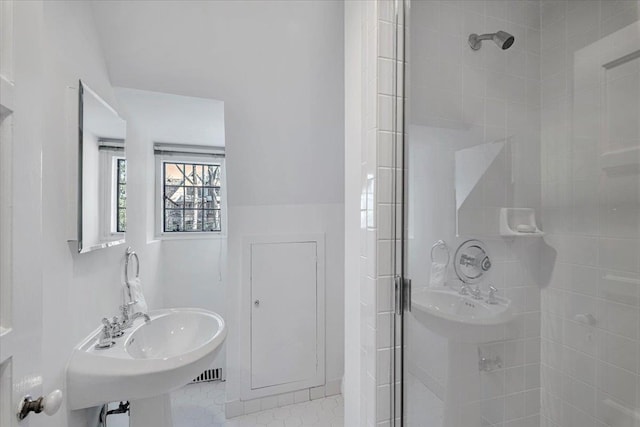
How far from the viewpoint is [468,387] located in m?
1.07

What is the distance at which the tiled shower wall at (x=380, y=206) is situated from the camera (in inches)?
37.3

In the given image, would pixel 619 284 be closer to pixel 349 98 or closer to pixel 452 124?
pixel 452 124

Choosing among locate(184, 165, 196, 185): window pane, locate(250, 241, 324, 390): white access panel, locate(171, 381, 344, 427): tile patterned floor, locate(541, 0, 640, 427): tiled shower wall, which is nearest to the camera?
locate(541, 0, 640, 427): tiled shower wall

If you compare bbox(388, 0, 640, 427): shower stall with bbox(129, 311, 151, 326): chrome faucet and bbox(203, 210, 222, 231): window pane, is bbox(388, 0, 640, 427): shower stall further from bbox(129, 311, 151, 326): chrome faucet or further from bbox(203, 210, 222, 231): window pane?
bbox(203, 210, 222, 231): window pane

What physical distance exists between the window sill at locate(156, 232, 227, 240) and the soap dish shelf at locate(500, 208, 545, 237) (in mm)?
1956

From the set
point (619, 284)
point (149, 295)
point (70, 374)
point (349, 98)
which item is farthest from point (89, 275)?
point (619, 284)

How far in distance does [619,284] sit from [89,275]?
1918 mm

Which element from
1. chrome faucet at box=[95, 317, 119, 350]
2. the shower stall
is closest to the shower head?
the shower stall

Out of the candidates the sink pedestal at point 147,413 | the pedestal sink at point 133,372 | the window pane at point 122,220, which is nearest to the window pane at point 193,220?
the window pane at point 122,220

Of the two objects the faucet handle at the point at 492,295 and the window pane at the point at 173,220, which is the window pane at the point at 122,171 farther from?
the faucet handle at the point at 492,295

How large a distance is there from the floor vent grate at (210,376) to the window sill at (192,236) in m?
1.04

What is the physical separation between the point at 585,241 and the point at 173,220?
262cm

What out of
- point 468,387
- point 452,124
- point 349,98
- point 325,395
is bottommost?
point 325,395

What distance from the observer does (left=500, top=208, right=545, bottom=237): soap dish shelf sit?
1.11 metres
